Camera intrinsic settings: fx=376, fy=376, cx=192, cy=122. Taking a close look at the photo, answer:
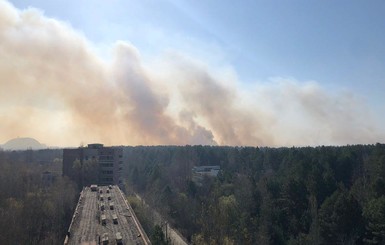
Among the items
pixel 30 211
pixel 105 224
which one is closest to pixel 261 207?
pixel 105 224

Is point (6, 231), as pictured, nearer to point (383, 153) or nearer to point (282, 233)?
point (282, 233)

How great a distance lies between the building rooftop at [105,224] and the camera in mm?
34094

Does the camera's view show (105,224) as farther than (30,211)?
No

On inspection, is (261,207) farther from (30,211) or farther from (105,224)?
(30,211)

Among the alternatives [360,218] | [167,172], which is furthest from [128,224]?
[167,172]

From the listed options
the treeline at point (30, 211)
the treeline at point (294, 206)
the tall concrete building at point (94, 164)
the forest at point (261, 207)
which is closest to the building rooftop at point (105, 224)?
the forest at point (261, 207)

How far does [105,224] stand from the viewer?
40.1m

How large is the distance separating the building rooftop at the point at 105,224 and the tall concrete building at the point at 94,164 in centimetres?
2519

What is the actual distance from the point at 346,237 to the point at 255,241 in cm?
965

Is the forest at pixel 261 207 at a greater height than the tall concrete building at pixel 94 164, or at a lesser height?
lesser

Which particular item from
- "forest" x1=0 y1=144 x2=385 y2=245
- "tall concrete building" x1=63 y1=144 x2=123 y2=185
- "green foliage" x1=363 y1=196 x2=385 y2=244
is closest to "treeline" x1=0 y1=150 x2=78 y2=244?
"forest" x1=0 y1=144 x2=385 y2=245

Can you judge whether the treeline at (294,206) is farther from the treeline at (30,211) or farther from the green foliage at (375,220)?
the treeline at (30,211)

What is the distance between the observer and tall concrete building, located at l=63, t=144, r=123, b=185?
8356 cm

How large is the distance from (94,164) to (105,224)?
46.4 meters
